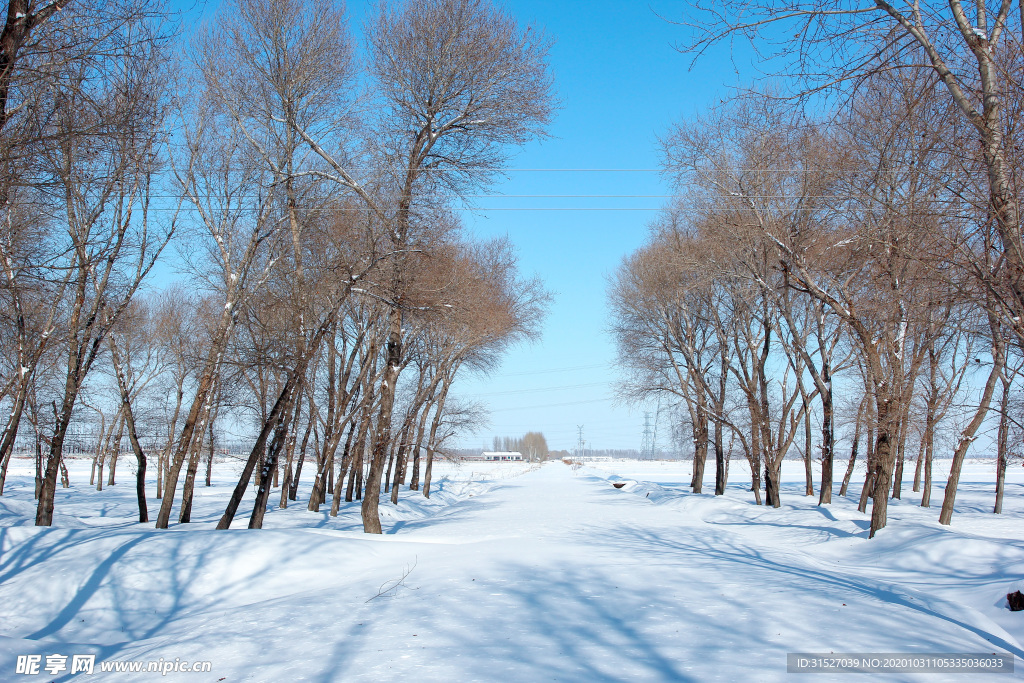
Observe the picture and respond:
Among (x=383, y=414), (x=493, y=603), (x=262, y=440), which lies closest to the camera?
(x=493, y=603)

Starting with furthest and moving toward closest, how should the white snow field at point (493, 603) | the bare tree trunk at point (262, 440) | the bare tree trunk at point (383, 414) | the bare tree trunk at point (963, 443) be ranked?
the bare tree trunk at point (963, 443) → the bare tree trunk at point (383, 414) → the bare tree trunk at point (262, 440) → the white snow field at point (493, 603)

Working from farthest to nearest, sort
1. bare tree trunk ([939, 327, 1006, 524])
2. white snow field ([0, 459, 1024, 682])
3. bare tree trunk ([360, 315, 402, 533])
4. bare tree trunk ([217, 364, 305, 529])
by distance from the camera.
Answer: bare tree trunk ([939, 327, 1006, 524]), bare tree trunk ([360, 315, 402, 533]), bare tree trunk ([217, 364, 305, 529]), white snow field ([0, 459, 1024, 682])

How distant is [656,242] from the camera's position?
2392 cm

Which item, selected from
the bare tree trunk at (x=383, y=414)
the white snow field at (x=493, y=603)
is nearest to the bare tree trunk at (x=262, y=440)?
the bare tree trunk at (x=383, y=414)

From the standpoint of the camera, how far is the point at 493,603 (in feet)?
20.9

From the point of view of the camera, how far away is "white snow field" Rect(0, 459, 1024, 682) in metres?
4.72

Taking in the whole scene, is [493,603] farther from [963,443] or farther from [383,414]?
[963,443]

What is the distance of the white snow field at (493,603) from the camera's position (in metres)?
4.72

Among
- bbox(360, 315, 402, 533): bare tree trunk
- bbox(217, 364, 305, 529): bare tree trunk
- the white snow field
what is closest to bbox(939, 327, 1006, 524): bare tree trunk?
the white snow field

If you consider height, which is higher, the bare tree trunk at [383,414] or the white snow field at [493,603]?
the bare tree trunk at [383,414]

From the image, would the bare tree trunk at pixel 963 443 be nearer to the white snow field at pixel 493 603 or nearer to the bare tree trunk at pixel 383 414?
the white snow field at pixel 493 603

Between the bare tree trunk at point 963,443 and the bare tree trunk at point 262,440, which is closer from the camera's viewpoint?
the bare tree trunk at point 262,440

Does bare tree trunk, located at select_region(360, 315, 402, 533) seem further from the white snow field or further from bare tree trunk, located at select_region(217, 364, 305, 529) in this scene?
bare tree trunk, located at select_region(217, 364, 305, 529)

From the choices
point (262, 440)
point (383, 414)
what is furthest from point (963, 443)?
point (262, 440)
